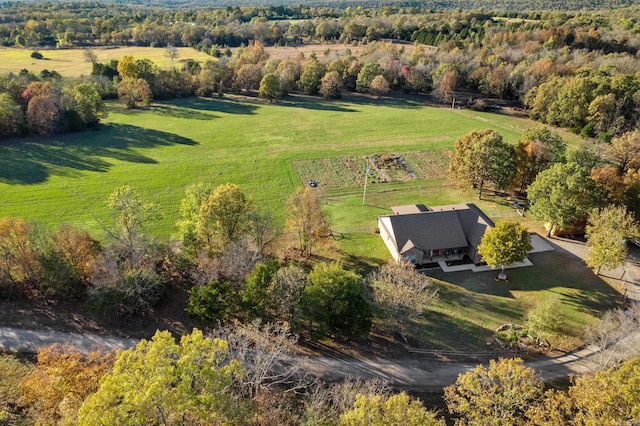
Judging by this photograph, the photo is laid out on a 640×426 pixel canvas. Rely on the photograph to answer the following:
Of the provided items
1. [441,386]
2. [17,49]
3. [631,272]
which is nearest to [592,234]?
[631,272]

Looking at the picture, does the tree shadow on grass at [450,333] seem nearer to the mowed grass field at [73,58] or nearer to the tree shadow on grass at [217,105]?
the tree shadow on grass at [217,105]

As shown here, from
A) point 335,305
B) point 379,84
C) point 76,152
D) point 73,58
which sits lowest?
point 335,305

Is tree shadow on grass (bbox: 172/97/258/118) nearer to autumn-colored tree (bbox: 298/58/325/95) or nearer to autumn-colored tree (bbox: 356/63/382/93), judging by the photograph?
autumn-colored tree (bbox: 298/58/325/95)

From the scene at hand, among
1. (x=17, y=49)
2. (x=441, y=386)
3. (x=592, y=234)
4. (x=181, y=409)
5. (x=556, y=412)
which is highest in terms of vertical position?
(x=17, y=49)

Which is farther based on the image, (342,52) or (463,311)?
(342,52)

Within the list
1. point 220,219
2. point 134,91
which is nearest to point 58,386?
point 220,219

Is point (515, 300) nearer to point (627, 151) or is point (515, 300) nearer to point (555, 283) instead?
point (555, 283)

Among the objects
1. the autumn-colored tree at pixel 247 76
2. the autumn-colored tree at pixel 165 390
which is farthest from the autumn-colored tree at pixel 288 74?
the autumn-colored tree at pixel 165 390

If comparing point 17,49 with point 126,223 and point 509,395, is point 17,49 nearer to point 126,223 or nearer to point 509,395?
point 126,223
